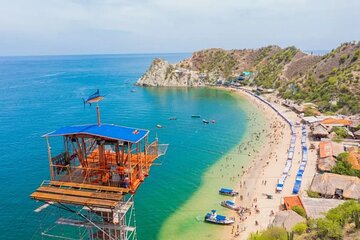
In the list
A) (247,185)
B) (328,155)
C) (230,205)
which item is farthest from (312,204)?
(328,155)

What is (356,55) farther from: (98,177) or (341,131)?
(98,177)

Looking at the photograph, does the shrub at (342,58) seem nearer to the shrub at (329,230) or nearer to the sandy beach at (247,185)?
the sandy beach at (247,185)

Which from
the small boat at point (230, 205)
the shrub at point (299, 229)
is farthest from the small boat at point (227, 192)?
the shrub at point (299, 229)

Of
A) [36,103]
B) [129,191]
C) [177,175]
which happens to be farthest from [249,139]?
[36,103]

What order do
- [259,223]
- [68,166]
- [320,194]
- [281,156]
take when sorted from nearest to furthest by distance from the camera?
[68,166], [259,223], [320,194], [281,156]

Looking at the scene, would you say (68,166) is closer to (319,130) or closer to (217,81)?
(319,130)
